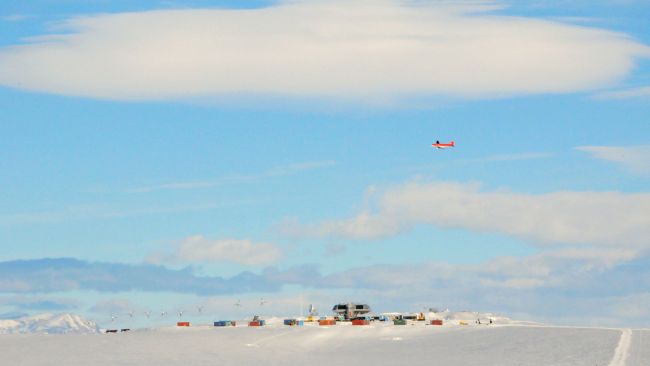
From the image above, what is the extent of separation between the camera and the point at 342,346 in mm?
171000

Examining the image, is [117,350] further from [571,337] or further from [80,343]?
[571,337]

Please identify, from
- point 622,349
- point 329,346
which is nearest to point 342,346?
point 329,346

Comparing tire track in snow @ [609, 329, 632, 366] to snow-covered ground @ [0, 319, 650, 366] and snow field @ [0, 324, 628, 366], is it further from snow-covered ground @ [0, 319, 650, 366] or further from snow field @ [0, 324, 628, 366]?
snow field @ [0, 324, 628, 366]

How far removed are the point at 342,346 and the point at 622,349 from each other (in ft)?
147

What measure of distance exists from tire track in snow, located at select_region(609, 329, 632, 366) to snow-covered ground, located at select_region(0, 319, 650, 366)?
144 millimetres

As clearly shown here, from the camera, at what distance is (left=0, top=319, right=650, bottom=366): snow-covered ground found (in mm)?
147625

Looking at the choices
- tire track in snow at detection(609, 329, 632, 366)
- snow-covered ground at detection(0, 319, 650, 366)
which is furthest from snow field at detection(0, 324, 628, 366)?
tire track in snow at detection(609, 329, 632, 366)

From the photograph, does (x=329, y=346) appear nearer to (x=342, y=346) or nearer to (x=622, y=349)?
(x=342, y=346)

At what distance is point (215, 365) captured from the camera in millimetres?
145000

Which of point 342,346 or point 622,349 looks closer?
point 622,349

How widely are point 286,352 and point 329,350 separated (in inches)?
307

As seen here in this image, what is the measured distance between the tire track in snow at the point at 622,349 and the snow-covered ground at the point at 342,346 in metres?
0.14

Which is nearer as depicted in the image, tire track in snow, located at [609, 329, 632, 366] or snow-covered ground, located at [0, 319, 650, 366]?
tire track in snow, located at [609, 329, 632, 366]

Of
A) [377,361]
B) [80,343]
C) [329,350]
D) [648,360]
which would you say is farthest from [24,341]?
[648,360]
